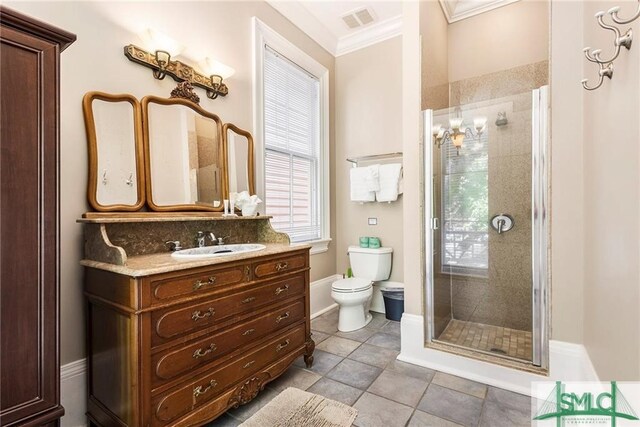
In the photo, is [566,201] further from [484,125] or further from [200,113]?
[200,113]

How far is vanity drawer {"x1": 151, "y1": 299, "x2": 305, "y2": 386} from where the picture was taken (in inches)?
51.8

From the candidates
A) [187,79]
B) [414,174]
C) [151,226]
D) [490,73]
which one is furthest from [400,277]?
[187,79]

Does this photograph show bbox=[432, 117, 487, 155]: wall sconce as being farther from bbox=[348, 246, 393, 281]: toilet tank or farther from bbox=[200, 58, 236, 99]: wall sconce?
bbox=[200, 58, 236, 99]: wall sconce

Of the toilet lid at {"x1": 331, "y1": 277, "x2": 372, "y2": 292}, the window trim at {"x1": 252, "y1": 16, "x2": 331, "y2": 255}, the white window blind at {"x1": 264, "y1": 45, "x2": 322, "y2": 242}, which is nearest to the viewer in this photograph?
the window trim at {"x1": 252, "y1": 16, "x2": 331, "y2": 255}

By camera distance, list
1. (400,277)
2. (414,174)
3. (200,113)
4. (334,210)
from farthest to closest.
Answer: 1. (334,210)
2. (400,277)
3. (414,174)
4. (200,113)

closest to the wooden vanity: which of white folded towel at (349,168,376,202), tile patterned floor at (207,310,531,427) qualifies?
tile patterned floor at (207,310,531,427)

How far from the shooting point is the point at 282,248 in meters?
1.96

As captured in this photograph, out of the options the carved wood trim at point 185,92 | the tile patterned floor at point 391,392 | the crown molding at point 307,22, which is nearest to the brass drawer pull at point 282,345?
the tile patterned floor at point 391,392

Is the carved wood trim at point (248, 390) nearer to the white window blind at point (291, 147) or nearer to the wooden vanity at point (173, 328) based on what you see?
the wooden vanity at point (173, 328)

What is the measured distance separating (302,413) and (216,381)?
20.9 inches

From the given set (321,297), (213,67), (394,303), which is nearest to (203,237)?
(213,67)

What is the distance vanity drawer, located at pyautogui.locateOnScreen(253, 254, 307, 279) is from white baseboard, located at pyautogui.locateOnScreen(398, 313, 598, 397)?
965 millimetres

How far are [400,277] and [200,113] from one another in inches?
97.8

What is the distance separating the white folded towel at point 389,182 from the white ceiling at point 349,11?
1.46 m
